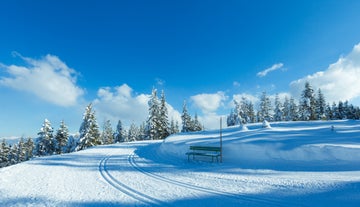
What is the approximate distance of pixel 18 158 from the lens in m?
48.7

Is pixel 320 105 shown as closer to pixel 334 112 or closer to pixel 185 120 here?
pixel 334 112

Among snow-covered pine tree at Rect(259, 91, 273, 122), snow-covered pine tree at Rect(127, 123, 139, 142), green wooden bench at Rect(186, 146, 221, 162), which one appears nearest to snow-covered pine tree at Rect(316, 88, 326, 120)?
snow-covered pine tree at Rect(259, 91, 273, 122)

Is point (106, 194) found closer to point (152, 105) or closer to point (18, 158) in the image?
point (152, 105)

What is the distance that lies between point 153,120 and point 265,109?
3619 centimetres

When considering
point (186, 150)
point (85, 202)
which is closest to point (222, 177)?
point (85, 202)

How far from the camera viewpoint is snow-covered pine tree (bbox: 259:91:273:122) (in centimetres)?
5984

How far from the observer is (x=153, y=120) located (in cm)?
4225

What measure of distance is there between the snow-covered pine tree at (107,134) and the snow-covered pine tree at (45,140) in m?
16.2

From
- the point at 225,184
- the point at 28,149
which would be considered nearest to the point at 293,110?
the point at 225,184

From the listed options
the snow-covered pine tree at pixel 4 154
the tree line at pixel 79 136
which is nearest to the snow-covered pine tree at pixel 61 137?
the tree line at pixel 79 136

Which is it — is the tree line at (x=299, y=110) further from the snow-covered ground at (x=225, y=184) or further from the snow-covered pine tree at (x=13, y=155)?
the snow-covered pine tree at (x=13, y=155)

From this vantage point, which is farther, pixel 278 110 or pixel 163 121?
pixel 278 110

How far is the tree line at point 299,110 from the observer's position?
165 feet

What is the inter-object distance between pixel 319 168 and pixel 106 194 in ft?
30.7
